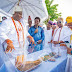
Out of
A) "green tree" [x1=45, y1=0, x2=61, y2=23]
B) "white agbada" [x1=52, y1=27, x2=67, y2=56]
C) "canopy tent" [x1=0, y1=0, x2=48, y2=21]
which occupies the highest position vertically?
"green tree" [x1=45, y1=0, x2=61, y2=23]

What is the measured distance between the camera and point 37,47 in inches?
56.4

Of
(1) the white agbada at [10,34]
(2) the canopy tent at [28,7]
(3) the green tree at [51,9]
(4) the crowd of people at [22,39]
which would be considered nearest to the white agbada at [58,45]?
(4) the crowd of people at [22,39]

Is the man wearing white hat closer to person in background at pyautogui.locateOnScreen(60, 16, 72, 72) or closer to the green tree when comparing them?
person in background at pyautogui.locateOnScreen(60, 16, 72, 72)

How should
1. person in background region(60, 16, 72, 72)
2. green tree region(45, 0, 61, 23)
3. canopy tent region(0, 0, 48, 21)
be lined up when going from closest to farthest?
person in background region(60, 16, 72, 72) → canopy tent region(0, 0, 48, 21) → green tree region(45, 0, 61, 23)

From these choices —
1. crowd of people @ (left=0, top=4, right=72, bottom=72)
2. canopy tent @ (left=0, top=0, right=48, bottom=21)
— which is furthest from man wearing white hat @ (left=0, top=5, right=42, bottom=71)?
canopy tent @ (left=0, top=0, right=48, bottom=21)

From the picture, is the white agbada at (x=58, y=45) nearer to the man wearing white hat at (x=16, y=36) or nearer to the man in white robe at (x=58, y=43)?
the man in white robe at (x=58, y=43)

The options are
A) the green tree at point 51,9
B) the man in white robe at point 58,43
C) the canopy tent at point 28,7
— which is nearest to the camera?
the man in white robe at point 58,43

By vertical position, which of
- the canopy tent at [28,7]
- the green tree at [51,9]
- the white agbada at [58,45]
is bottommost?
the white agbada at [58,45]

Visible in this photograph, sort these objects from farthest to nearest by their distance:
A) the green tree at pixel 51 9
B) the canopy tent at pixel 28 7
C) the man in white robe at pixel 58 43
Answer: the green tree at pixel 51 9 → the canopy tent at pixel 28 7 → the man in white robe at pixel 58 43

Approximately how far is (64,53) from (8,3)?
9.46 ft

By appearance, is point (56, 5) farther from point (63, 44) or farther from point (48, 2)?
point (63, 44)

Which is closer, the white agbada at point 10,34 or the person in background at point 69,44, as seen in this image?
the white agbada at point 10,34

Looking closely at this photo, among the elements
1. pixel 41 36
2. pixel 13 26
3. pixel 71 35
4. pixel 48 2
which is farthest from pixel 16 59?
pixel 48 2

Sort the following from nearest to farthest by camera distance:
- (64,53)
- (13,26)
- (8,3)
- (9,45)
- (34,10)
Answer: (9,45), (13,26), (64,53), (8,3), (34,10)
